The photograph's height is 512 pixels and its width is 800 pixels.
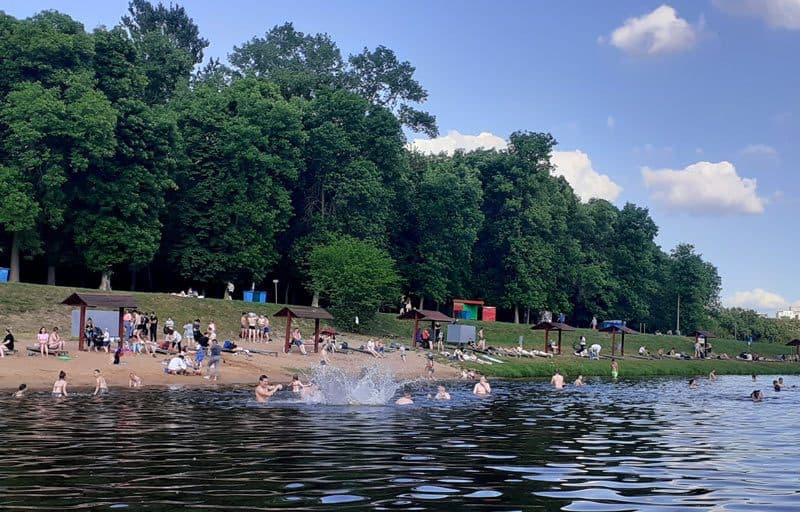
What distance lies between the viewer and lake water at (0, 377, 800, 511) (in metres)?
13.2

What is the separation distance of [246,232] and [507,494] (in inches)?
2178

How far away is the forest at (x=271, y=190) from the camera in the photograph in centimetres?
5856

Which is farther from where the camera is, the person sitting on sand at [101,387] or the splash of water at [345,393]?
the splash of water at [345,393]

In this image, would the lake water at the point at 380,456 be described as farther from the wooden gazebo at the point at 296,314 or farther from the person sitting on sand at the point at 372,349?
the person sitting on sand at the point at 372,349

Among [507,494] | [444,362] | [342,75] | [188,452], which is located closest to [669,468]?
[507,494]

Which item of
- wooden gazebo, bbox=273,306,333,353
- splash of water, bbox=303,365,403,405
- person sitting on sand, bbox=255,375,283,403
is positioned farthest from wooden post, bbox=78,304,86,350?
person sitting on sand, bbox=255,375,283,403

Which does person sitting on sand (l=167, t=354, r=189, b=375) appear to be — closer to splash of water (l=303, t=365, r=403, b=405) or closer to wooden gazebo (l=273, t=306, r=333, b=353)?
splash of water (l=303, t=365, r=403, b=405)

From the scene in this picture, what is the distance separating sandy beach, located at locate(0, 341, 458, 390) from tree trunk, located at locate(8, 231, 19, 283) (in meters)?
14.3

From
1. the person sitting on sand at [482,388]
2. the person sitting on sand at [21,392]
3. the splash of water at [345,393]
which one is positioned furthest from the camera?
the person sitting on sand at [482,388]

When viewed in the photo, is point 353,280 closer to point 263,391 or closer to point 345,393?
point 345,393

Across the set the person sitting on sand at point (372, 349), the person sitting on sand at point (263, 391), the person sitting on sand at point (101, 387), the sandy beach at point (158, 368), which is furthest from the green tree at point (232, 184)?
the person sitting on sand at point (263, 391)

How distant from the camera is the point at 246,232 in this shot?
67.1m

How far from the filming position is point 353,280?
63.8 metres

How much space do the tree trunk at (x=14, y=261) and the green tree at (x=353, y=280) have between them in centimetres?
2107
